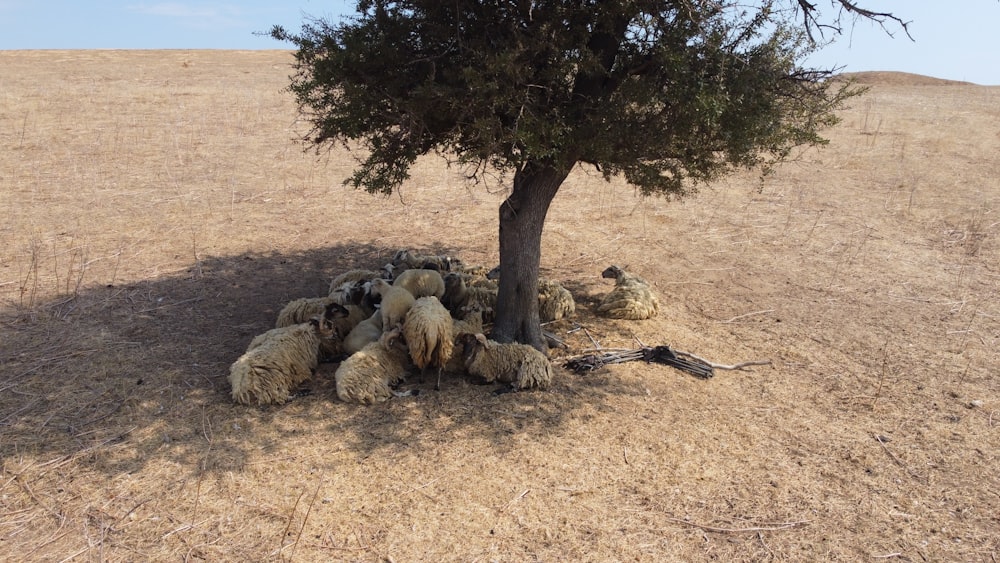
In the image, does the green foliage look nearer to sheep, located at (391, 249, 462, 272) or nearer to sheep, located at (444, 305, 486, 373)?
sheep, located at (444, 305, 486, 373)

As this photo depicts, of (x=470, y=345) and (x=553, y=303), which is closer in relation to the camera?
(x=470, y=345)

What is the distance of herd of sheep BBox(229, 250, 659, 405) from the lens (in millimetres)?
6098

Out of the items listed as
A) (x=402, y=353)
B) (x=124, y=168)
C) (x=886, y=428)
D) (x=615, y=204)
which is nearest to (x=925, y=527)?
(x=886, y=428)

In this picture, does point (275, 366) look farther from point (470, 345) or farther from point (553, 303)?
point (553, 303)

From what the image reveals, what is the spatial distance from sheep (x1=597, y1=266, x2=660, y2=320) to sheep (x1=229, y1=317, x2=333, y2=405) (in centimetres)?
350

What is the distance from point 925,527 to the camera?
480 cm

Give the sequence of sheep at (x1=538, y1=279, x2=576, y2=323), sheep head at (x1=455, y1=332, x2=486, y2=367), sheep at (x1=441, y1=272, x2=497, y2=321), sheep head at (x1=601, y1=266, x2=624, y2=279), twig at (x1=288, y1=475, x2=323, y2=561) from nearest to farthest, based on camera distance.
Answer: twig at (x1=288, y1=475, x2=323, y2=561)
sheep head at (x1=455, y1=332, x2=486, y2=367)
sheep at (x1=441, y1=272, x2=497, y2=321)
sheep at (x1=538, y1=279, x2=576, y2=323)
sheep head at (x1=601, y1=266, x2=624, y2=279)

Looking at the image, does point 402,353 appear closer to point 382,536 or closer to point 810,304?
point 382,536

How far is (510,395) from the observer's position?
20.8 feet

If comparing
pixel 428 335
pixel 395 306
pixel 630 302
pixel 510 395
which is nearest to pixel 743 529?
pixel 510 395

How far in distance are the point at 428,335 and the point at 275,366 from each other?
1.38 metres

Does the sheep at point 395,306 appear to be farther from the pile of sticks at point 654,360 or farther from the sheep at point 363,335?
the pile of sticks at point 654,360

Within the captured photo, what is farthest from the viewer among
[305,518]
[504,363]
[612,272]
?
[612,272]

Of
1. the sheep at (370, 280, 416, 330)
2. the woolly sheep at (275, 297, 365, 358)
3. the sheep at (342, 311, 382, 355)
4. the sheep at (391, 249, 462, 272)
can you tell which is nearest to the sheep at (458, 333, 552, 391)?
the sheep at (370, 280, 416, 330)
